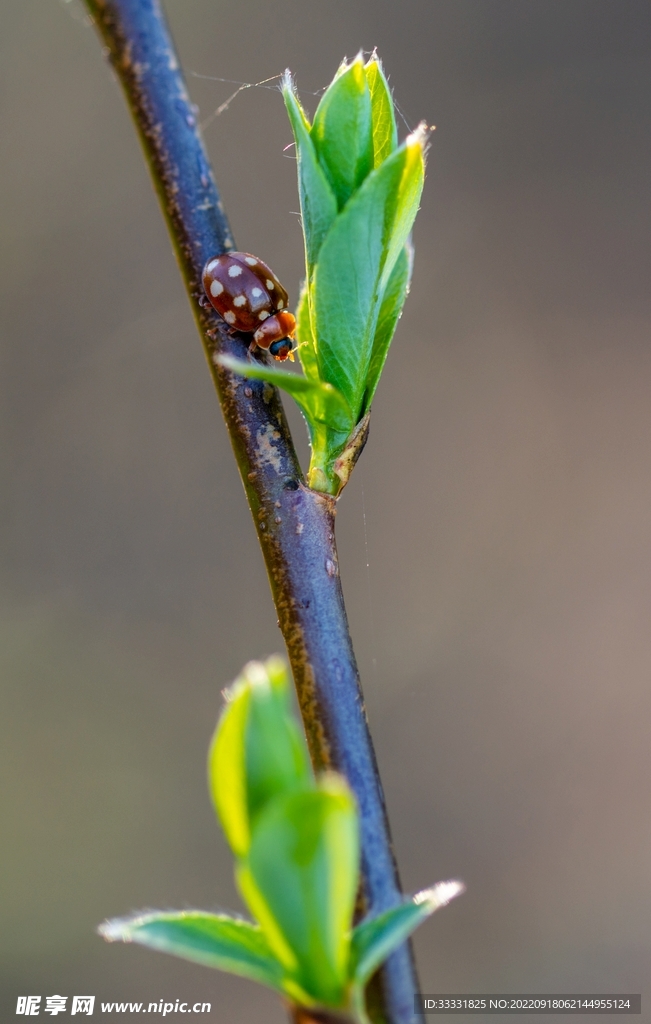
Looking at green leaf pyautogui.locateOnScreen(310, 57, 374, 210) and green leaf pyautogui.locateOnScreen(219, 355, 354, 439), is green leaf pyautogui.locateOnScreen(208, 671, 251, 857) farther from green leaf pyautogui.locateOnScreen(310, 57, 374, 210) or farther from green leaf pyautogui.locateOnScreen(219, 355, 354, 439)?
green leaf pyautogui.locateOnScreen(310, 57, 374, 210)

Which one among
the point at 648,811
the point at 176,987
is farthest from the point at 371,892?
the point at 648,811

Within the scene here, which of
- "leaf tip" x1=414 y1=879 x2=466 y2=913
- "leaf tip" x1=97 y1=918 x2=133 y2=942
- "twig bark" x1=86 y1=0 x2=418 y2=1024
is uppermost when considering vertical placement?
"twig bark" x1=86 y1=0 x2=418 y2=1024

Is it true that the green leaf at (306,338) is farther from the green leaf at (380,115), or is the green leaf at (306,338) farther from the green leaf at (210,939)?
the green leaf at (210,939)

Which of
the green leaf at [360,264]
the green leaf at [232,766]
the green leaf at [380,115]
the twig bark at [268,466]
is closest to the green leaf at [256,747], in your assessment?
the green leaf at [232,766]

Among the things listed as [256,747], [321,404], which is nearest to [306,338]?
[321,404]

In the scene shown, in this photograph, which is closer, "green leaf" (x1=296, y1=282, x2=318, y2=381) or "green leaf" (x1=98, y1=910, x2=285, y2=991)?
"green leaf" (x1=98, y1=910, x2=285, y2=991)

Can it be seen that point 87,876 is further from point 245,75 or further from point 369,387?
point 245,75

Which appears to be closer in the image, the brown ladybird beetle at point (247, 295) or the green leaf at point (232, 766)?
the green leaf at point (232, 766)

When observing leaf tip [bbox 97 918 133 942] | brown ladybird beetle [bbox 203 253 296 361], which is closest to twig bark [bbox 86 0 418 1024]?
brown ladybird beetle [bbox 203 253 296 361]
